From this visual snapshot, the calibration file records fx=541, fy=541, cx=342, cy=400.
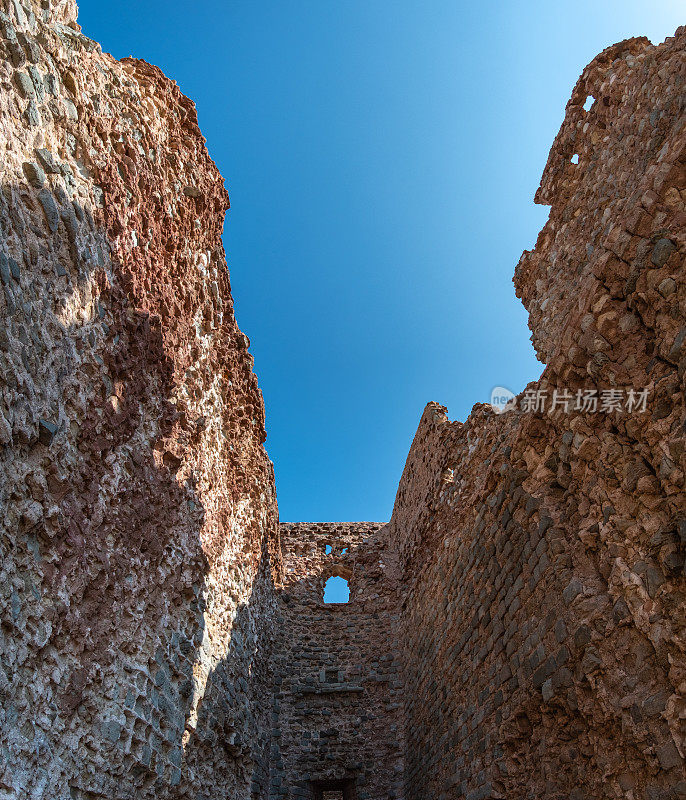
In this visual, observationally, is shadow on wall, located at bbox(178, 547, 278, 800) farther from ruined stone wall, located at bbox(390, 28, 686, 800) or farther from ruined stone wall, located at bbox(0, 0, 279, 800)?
ruined stone wall, located at bbox(390, 28, 686, 800)

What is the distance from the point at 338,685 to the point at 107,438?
24.4 ft

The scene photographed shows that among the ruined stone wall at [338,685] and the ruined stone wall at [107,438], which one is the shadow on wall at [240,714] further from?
the ruined stone wall at [338,685]

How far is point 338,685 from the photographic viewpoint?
9281 mm

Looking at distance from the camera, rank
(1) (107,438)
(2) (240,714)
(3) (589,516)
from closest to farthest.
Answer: (3) (589,516), (1) (107,438), (2) (240,714)

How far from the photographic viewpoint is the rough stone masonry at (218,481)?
9.03 feet

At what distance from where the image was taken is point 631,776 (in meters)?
2.81

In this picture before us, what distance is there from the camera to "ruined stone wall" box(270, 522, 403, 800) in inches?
332

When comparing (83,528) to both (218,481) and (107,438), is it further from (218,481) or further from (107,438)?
(218,481)

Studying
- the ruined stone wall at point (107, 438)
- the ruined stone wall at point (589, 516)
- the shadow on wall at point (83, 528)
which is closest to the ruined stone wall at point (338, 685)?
the ruined stone wall at point (589, 516)

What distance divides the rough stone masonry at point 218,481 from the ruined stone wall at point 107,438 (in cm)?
2

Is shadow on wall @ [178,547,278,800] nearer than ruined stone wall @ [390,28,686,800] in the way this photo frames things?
No

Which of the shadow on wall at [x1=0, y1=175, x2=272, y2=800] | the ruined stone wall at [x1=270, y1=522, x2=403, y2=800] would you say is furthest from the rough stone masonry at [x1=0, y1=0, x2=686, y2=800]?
the ruined stone wall at [x1=270, y1=522, x2=403, y2=800]

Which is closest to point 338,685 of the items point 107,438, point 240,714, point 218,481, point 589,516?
point 240,714

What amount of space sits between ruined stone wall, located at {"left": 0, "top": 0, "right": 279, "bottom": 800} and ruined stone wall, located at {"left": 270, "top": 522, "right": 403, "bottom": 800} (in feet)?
8.88
